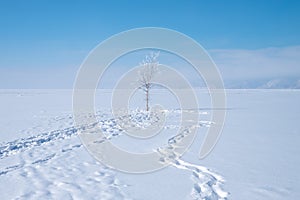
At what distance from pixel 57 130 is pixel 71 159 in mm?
6124

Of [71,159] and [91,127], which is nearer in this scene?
[71,159]

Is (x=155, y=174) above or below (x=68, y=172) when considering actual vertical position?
above

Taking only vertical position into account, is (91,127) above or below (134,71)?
below

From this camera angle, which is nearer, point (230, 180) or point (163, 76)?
point (230, 180)

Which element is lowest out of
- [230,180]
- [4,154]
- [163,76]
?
[4,154]

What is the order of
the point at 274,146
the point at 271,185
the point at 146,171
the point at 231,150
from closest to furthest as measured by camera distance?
the point at 271,185 < the point at 146,171 < the point at 231,150 < the point at 274,146

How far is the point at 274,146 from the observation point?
10.7 m

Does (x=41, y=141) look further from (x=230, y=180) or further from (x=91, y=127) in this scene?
(x=230, y=180)

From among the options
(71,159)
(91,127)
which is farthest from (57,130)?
(71,159)

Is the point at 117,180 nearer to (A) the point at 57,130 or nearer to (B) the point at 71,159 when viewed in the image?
(B) the point at 71,159

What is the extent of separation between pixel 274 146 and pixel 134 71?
58.0ft

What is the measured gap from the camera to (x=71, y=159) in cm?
855

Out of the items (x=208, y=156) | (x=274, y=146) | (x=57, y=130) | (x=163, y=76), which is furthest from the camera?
(x=163, y=76)

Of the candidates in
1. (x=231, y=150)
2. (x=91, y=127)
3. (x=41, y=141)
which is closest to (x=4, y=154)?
(x=41, y=141)
